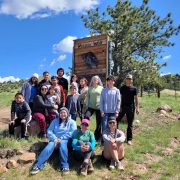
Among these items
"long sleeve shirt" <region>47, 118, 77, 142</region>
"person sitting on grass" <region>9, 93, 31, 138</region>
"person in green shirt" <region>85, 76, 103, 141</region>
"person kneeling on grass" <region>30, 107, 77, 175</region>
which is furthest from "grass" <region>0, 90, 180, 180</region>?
"person in green shirt" <region>85, 76, 103, 141</region>

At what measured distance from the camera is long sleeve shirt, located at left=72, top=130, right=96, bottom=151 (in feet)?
26.6

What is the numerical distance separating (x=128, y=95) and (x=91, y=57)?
191 inches

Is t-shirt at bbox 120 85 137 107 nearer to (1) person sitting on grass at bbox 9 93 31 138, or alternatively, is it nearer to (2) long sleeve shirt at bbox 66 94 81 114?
(2) long sleeve shirt at bbox 66 94 81 114

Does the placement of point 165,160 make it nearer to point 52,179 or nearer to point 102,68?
A: point 52,179

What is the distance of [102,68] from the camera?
13750 millimetres

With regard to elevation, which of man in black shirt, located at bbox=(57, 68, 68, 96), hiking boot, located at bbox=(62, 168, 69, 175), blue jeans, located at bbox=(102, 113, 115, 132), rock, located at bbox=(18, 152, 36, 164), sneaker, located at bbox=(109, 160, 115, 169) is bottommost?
hiking boot, located at bbox=(62, 168, 69, 175)

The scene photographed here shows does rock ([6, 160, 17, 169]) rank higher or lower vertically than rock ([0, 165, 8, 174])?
higher

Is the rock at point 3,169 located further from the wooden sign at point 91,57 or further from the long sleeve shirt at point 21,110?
the wooden sign at point 91,57

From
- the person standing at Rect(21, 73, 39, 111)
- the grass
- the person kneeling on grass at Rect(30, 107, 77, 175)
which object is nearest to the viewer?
the grass

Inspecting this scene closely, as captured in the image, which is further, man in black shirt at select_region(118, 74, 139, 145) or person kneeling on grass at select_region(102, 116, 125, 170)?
man in black shirt at select_region(118, 74, 139, 145)

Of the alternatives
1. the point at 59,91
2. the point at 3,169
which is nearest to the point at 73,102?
the point at 59,91

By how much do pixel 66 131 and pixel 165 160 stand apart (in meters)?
2.88

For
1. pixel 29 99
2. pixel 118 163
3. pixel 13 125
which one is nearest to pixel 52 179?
pixel 118 163

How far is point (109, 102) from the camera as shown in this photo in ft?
30.1
